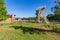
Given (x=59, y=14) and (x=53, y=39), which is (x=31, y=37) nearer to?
(x=53, y=39)

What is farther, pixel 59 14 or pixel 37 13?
pixel 37 13

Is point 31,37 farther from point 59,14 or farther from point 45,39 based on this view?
point 59,14

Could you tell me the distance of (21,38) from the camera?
1441 cm

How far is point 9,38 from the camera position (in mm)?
14070

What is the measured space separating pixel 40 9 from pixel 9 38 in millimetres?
30366

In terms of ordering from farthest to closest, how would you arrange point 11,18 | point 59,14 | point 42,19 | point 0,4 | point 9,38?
point 11,18 < point 42,19 < point 0,4 < point 59,14 < point 9,38

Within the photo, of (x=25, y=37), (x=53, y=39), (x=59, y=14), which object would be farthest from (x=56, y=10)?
(x=25, y=37)

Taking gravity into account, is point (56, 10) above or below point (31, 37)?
above

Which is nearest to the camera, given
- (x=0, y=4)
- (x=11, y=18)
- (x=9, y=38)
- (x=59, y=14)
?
(x=9, y=38)

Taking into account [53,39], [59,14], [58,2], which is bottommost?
[53,39]

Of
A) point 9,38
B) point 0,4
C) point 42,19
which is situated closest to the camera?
point 9,38

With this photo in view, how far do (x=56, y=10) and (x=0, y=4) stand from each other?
17.7 m

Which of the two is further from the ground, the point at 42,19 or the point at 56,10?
the point at 56,10

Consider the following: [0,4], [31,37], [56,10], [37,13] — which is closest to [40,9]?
[37,13]
